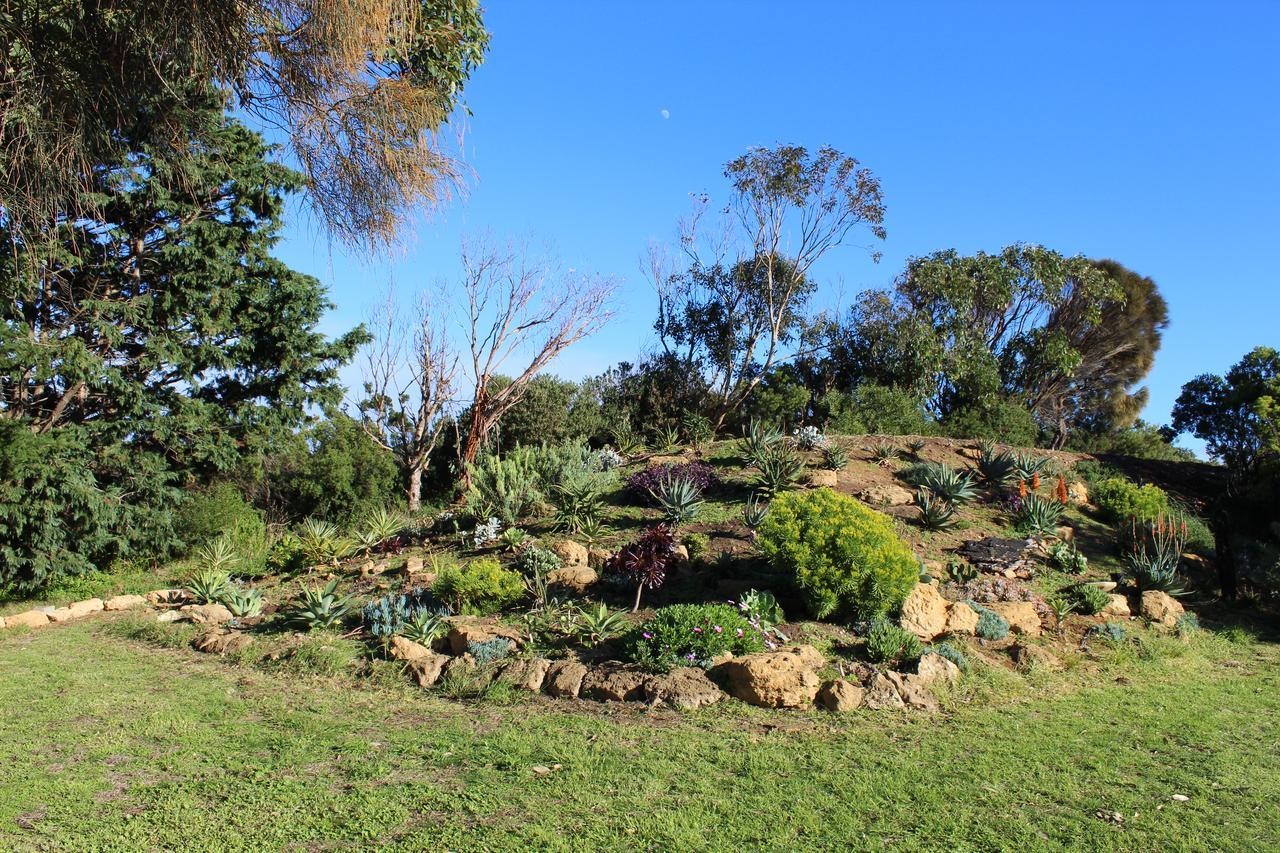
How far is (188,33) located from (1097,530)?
12201 millimetres

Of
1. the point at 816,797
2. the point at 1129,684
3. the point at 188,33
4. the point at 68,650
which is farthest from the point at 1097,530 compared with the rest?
the point at 68,650

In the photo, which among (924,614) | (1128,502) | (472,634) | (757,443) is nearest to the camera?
(472,634)

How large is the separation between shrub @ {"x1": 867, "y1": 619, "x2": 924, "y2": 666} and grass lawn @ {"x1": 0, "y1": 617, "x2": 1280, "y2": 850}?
58 centimetres

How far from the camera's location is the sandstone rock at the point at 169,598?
39.2 feet

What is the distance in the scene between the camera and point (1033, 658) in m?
8.16

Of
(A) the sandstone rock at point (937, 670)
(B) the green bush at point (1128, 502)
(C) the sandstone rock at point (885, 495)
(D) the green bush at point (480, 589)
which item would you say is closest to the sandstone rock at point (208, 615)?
(D) the green bush at point (480, 589)

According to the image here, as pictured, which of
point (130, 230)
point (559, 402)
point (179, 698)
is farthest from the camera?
point (559, 402)

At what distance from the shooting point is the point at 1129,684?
7.94 metres

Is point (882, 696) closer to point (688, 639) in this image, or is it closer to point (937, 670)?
point (937, 670)

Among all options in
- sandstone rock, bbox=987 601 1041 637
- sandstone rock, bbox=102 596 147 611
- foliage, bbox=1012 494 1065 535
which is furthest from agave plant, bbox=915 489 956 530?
sandstone rock, bbox=102 596 147 611

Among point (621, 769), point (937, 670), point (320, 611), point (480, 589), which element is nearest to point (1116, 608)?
point (937, 670)

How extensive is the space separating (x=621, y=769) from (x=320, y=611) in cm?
507

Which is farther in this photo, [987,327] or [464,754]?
[987,327]

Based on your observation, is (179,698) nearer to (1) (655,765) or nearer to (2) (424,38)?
(1) (655,765)
